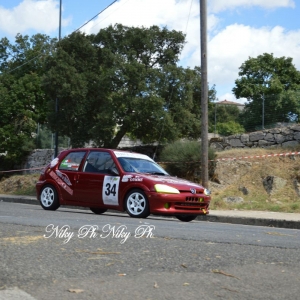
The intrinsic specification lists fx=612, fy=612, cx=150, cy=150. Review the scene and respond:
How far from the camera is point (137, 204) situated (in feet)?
41.4

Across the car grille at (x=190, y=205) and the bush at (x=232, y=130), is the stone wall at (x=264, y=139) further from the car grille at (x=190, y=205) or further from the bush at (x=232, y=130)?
the car grille at (x=190, y=205)

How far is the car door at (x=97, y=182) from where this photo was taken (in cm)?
1312

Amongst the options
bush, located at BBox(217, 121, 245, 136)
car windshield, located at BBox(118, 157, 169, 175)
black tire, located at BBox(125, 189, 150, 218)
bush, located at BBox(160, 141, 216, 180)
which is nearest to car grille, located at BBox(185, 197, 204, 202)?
black tire, located at BBox(125, 189, 150, 218)

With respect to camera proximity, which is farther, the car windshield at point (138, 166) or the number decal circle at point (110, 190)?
the car windshield at point (138, 166)

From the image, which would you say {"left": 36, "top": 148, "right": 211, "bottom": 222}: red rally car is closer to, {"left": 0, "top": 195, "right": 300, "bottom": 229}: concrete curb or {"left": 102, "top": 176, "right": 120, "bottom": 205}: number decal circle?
{"left": 102, "top": 176, "right": 120, "bottom": 205}: number decal circle

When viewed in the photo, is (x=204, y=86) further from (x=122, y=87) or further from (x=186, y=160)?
(x=122, y=87)

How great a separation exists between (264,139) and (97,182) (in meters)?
11.9

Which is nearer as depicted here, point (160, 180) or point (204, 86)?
point (160, 180)

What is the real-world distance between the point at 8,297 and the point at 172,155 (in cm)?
1845

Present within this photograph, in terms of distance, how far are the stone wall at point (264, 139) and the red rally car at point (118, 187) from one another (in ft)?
33.9

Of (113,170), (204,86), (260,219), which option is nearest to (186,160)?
(204,86)

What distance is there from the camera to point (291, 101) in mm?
23453

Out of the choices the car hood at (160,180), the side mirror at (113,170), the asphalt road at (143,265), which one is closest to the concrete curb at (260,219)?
the car hood at (160,180)

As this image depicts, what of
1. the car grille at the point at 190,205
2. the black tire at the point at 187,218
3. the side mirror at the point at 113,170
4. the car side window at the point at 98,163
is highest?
the car side window at the point at 98,163
